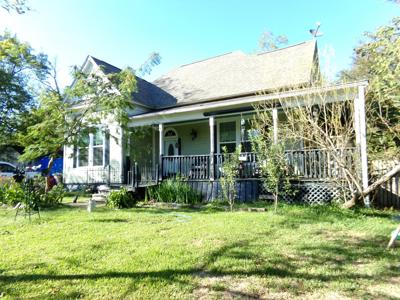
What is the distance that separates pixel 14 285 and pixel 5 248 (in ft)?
5.64

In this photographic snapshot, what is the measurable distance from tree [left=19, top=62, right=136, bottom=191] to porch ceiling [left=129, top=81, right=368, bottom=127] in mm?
2028

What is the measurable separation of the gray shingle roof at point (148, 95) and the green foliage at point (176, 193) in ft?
18.0

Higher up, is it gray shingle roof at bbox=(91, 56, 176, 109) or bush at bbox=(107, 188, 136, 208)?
gray shingle roof at bbox=(91, 56, 176, 109)

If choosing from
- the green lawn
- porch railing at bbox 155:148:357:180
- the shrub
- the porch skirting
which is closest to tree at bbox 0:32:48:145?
the shrub

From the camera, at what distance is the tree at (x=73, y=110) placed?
30.1 ft

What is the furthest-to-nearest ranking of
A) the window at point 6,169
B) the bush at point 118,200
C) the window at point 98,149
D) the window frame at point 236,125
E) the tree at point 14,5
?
the window at point 6,169 → the window at point 98,149 → the window frame at point 236,125 → the bush at point 118,200 → the tree at point 14,5

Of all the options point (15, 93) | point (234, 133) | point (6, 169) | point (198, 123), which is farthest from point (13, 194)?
point (15, 93)

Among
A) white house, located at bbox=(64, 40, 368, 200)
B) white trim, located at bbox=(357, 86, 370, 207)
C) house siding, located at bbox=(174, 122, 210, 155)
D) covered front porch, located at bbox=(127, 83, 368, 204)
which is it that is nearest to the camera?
white trim, located at bbox=(357, 86, 370, 207)

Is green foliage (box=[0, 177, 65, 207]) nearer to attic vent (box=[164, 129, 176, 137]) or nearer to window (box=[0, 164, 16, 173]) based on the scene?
attic vent (box=[164, 129, 176, 137])

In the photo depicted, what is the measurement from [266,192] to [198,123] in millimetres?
5580

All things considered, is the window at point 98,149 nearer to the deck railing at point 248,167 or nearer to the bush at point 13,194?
the bush at point 13,194

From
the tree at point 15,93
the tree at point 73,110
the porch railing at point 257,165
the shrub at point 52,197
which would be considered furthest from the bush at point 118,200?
the tree at point 15,93

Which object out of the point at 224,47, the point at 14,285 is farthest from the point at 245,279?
the point at 224,47

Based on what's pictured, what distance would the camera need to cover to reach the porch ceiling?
314 inches
